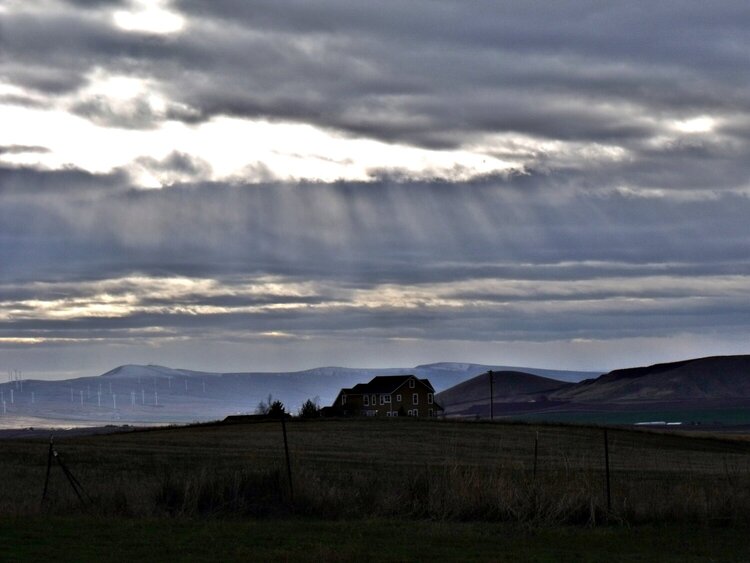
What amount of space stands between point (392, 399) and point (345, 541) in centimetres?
14404

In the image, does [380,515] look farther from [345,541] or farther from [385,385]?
[385,385]

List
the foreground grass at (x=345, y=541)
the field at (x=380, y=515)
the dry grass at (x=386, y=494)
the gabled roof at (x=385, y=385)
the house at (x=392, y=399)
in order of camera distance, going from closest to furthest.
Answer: the foreground grass at (x=345, y=541) < the field at (x=380, y=515) < the dry grass at (x=386, y=494) < the house at (x=392, y=399) < the gabled roof at (x=385, y=385)

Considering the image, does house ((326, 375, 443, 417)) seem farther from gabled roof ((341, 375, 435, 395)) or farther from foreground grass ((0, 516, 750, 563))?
foreground grass ((0, 516, 750, 563))

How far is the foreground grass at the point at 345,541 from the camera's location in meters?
22.9

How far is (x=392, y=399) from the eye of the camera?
552 feet

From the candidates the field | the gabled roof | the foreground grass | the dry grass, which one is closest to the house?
the gabled roof

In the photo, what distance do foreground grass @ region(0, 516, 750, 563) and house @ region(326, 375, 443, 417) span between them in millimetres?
137965

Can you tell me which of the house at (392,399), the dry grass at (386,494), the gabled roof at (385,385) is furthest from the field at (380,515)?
the gabled roof at (385,385)

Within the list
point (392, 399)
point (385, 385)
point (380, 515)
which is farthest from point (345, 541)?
point (385, 385)

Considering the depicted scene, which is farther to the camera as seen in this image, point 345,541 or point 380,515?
point 380,515

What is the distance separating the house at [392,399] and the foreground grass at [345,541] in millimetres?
137965

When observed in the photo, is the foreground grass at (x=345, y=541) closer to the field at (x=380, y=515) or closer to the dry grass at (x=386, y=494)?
the field at (x=380, y=515)

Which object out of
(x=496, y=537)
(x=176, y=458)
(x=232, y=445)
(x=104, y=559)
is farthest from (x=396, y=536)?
(x=232, y=445)

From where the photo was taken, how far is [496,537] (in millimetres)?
26344
